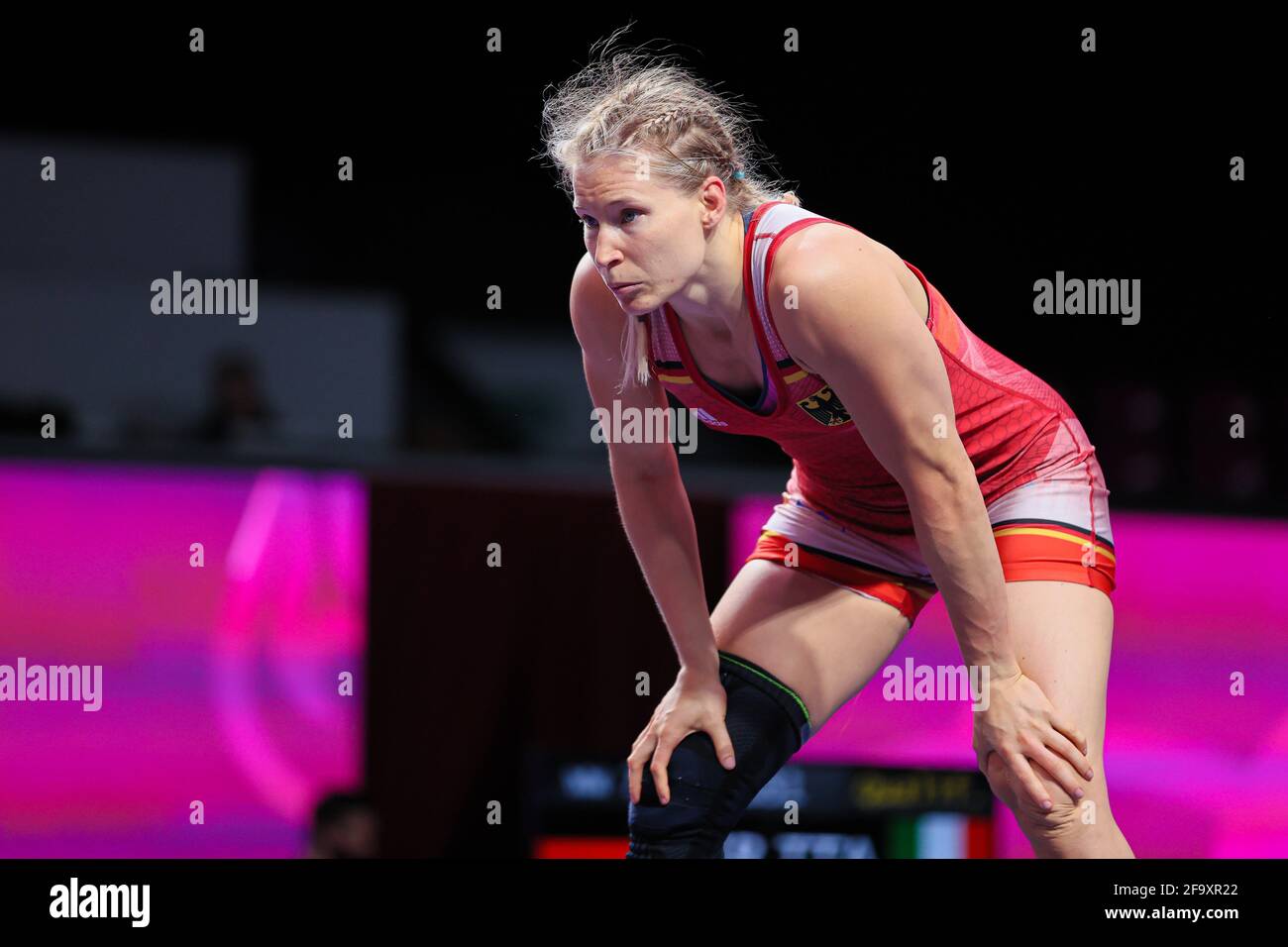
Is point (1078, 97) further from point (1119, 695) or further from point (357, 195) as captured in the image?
point (357, 195)

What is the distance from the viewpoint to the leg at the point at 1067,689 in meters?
2.14

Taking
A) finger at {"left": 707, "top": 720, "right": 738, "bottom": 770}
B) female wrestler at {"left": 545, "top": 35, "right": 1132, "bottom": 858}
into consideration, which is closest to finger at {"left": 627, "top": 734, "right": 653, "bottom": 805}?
female wrestler at {"left": 545, "top": 35, "right": 1132, "bottom": 858}

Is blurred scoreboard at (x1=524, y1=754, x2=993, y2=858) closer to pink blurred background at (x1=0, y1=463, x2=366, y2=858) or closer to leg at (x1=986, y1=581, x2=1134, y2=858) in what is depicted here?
pink blurred background at (x1=0, y1=463, x2=366, y2=858)

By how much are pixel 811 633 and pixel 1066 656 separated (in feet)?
1.38

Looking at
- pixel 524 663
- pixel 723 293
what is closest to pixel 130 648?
pixel 524 663

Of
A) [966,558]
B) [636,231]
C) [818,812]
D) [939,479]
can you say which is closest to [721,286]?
[636,231]

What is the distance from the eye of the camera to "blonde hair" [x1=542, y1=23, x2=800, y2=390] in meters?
2.10

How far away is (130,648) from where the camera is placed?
4117mm

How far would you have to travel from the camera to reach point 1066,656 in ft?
7.09
